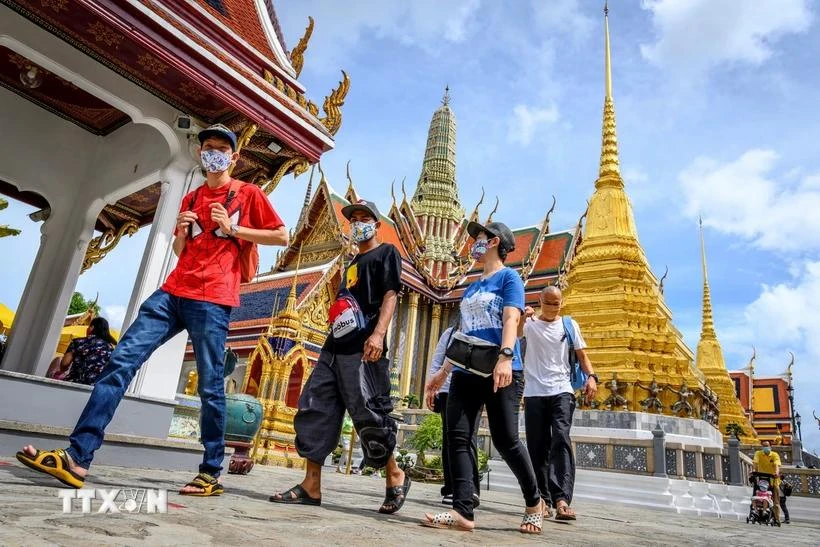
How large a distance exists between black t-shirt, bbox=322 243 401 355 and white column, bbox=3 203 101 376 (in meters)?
4.43

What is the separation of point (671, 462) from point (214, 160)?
23.8ft

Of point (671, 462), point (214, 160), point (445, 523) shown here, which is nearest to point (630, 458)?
point (671, 462)

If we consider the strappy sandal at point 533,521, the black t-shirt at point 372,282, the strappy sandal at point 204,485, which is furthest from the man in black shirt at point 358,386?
the strappy sandal at point 533,521

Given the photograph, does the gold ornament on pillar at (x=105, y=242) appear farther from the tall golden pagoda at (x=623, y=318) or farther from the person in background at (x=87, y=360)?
the tall golden pagoda at (x=623, y=318)

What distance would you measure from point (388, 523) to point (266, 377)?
34.5 ft

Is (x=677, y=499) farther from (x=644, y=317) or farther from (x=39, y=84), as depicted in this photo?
(x=39, y=84)

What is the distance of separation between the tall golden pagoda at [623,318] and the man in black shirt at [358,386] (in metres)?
8.59

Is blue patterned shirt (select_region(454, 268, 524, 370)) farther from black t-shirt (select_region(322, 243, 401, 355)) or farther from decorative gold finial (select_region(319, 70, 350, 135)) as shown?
decorative gold finial (select_region(319, 70, 350, 135))

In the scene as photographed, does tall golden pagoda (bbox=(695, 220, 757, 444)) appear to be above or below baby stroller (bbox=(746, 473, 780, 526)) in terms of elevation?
above

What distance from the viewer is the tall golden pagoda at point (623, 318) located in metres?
10.3

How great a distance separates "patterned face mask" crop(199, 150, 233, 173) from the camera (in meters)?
2.62

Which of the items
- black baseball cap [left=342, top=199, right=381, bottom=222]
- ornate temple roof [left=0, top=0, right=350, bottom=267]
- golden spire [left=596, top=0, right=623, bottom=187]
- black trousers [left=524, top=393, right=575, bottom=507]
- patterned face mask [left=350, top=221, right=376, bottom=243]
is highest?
golden spire [left=596, top=0, right=623, bottom=187]

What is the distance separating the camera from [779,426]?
31969mm

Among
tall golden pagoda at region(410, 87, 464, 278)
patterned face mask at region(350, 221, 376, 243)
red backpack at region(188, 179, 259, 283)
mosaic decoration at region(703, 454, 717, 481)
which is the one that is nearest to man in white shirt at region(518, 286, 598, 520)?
patterned face mask at region(350, 221, 376, 243)
